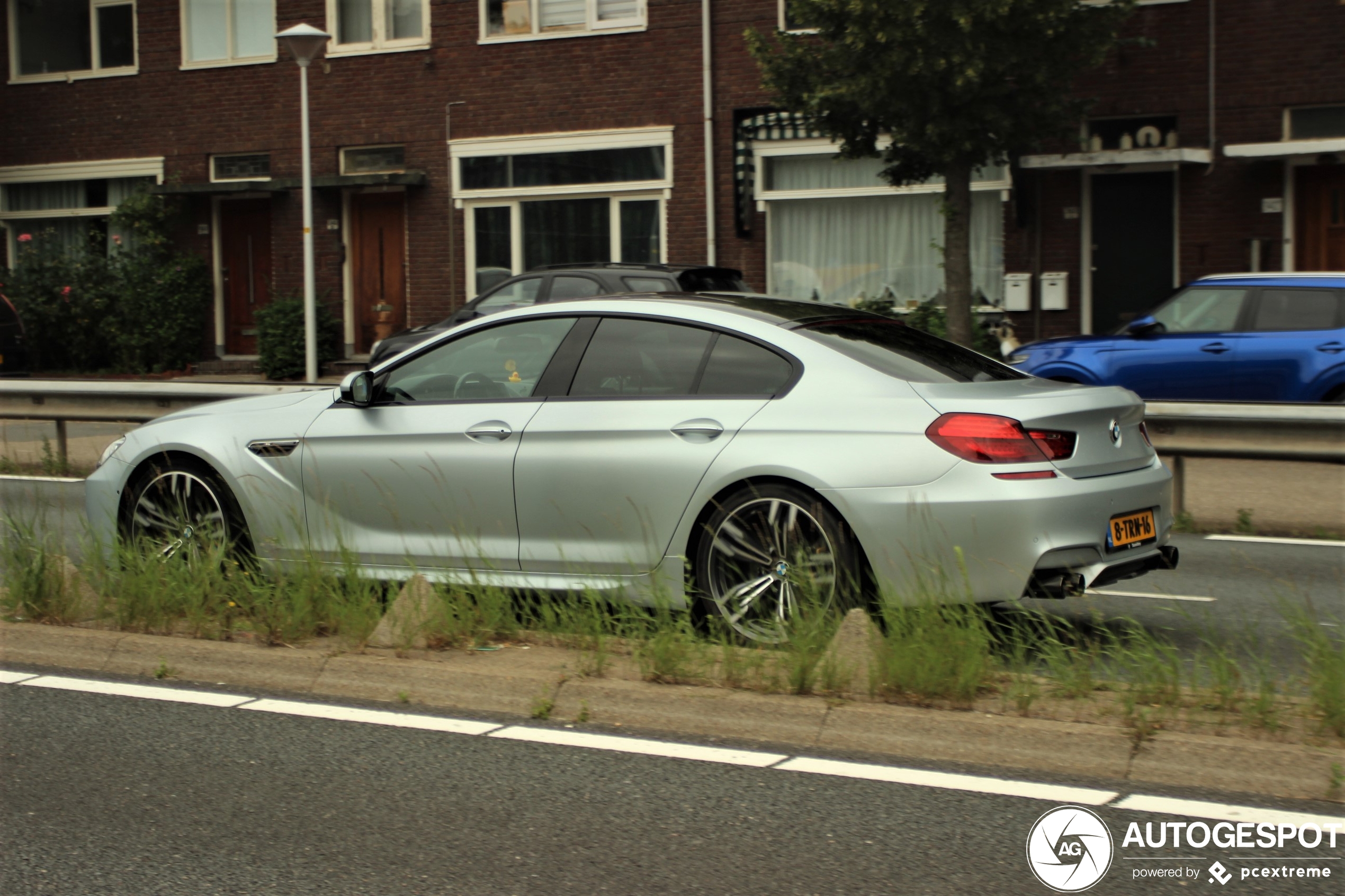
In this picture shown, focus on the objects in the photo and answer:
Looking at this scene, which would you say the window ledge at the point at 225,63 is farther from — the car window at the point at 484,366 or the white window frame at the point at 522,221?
the car window at the point at 484,366

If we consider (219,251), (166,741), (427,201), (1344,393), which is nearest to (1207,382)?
(1344,393)

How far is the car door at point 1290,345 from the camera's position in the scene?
13.0m

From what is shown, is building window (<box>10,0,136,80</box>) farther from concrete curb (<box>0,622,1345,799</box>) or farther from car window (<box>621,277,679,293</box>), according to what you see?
concrete curb (<box>0,622,1345,799</box>)

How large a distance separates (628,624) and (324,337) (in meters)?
18.5

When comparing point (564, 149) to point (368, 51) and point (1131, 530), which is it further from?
point (1131, 530)

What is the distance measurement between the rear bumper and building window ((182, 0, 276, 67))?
2099cm

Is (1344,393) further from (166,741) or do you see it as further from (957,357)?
(166,741)

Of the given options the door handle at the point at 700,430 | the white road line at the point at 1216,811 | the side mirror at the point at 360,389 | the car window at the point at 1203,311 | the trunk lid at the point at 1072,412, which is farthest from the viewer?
the car window at the point at 1203,311

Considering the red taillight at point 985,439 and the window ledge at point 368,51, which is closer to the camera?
the red taillight at point 985,439

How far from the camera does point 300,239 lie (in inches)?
953


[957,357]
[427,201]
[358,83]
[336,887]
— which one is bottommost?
[336,887]

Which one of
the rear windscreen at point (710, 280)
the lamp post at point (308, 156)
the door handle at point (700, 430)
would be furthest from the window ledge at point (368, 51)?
the door handle at point (700, 430)

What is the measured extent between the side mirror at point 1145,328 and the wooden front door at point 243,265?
1581cm

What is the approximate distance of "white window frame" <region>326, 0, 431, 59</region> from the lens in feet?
75.9
